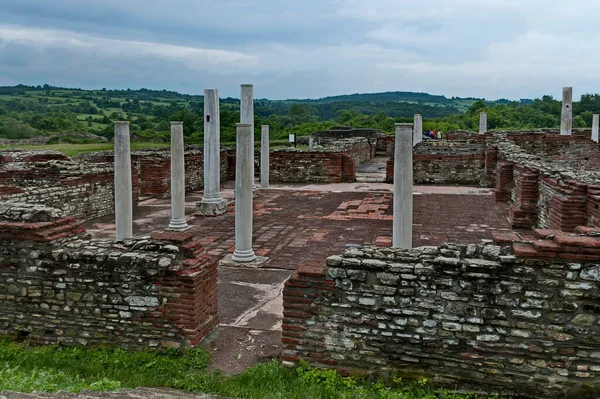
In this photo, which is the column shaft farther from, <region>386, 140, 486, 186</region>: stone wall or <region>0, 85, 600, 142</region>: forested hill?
<region>0, 85, 600, 142</region>: forested hill

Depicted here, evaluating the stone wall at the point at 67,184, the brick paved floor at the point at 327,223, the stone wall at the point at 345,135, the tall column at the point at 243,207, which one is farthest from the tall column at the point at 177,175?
the stone wall at the point at 345,135

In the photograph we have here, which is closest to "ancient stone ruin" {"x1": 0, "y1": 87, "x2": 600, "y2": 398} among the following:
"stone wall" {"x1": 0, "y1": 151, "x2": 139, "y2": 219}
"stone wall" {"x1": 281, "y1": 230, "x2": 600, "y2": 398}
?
"stone wall" {"x1": 281, "y1": 230, "x2": 600, "y2": 398}

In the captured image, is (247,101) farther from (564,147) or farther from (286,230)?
(564,147)

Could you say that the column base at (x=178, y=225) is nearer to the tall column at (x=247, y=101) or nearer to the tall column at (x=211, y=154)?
the tall column at (x=211, y=154)

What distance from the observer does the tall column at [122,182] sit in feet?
27.5

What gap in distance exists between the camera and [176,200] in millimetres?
10562

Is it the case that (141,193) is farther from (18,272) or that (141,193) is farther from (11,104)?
(11,104)

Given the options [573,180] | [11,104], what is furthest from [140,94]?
[573,180]

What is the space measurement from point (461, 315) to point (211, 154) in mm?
8717

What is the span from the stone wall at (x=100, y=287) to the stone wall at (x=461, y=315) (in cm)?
106

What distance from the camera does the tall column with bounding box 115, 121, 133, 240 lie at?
8.39 meters

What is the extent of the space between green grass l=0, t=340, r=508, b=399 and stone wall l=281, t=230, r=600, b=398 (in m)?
0.19

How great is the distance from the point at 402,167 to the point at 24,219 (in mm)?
4561

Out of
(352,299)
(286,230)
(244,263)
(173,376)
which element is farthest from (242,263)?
(352,299)
